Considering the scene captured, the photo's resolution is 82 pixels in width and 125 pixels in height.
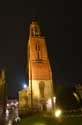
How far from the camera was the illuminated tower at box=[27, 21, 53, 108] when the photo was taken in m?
62.1

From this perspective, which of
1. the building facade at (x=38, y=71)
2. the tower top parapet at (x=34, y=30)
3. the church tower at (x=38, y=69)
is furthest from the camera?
the tower top parapet at (x=34, y=30)

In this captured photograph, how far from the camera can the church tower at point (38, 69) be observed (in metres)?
62.0

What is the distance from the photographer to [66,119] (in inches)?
680

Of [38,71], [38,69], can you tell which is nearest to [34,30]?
[38,69]

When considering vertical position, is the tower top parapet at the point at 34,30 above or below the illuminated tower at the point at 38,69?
above

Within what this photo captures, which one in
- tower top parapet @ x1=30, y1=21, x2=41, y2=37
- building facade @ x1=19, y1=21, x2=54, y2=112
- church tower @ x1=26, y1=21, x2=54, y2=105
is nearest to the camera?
building facade @ x1=19, y1=21, x2=54, y2=112

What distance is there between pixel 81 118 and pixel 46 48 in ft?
165

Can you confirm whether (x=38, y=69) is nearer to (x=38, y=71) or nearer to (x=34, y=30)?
(x=38, y=71)

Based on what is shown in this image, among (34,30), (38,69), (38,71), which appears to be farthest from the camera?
(34,30)

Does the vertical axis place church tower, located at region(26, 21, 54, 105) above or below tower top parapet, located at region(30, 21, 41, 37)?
below

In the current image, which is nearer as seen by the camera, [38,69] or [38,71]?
[38,71]

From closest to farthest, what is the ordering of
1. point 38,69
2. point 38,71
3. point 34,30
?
point 38,71, point 38,69, point 34,30

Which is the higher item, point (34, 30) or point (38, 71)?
point (34, 30)

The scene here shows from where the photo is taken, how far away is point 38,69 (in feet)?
211
